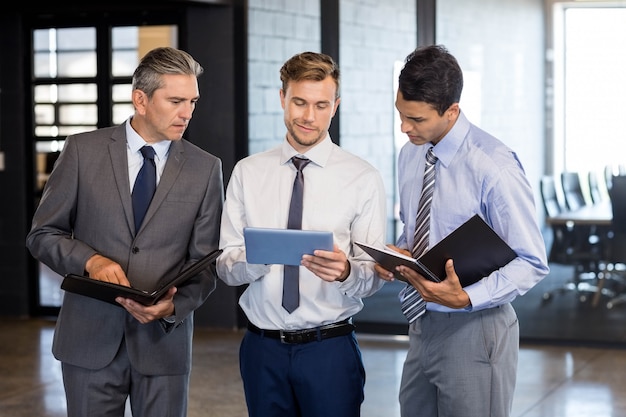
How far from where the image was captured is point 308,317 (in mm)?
2836

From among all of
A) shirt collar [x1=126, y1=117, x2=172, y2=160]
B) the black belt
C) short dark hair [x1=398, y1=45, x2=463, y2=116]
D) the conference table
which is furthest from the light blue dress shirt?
the conference table

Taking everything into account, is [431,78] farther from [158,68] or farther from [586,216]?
[586,216]

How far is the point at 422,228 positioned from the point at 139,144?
2.84 feet

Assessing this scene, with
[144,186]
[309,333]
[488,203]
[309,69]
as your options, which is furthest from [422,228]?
[144,186]

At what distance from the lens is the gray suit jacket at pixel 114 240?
2895mm

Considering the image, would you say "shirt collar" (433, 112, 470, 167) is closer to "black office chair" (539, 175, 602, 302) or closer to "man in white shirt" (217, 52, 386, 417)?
"man in white shirt" (217, 52, 386, 417)

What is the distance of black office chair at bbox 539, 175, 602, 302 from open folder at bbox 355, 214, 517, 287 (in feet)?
13.9

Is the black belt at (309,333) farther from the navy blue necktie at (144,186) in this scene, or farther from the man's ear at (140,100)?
the man's ear at (140,100)

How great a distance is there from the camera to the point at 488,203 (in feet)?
8.84

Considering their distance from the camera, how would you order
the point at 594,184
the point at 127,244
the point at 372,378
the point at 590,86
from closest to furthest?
the point at 127,244
the point at 372,378
the point at 590,86
the point at 594,184

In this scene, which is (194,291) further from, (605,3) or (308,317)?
(605,3)

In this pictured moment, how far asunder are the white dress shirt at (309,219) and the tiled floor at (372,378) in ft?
7.77

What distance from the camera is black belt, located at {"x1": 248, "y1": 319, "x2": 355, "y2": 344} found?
2840mm

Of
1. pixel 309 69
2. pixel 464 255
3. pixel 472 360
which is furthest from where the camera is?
pixel 309 69
